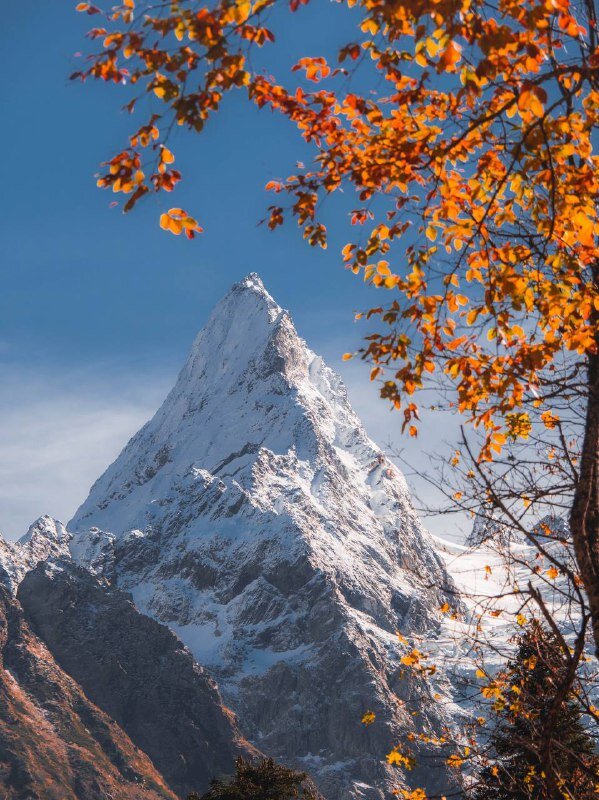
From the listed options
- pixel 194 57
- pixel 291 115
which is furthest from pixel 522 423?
pixel 194 57

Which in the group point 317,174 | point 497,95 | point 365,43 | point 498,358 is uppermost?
point 497,95

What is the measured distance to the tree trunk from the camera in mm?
7941

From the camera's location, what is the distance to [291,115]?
338 inches

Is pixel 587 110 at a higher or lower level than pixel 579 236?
higher

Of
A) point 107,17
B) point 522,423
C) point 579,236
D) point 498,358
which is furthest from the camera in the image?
point 522,423

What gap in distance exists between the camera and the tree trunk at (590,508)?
794 cm

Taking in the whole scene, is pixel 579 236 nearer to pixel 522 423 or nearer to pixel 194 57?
pixel 522 423

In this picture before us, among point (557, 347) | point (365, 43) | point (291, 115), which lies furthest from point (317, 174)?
point (557, 347)

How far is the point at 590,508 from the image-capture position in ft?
27.3

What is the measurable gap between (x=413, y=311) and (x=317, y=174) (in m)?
1.72

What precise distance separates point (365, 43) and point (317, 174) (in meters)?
1.44

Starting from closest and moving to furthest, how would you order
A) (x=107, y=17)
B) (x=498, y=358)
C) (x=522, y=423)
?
1. (x=107, y=17)
2. (x=498, y=358)
3. (x=522, y=423)

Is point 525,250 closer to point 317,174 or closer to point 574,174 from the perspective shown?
point 574,174

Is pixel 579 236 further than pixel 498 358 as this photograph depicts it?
No
